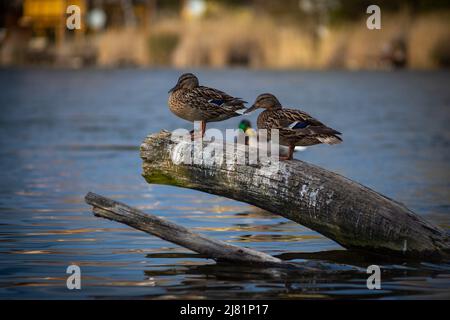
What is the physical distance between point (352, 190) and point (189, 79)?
6.99 feet

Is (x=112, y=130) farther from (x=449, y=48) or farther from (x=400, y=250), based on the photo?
(x=449, y=48)

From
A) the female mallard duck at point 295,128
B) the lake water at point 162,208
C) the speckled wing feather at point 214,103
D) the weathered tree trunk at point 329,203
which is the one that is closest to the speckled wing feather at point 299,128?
the female mallard duck at point 295,128

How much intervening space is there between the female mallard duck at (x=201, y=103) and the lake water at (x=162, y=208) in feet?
4.22

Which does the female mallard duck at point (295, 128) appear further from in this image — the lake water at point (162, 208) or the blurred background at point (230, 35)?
the blurred background at point (230, 35)

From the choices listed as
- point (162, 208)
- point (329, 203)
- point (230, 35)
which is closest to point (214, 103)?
point (329, 203)

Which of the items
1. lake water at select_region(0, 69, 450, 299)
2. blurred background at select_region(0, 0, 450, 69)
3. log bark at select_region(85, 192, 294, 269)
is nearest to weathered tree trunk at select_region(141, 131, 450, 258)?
lake water at select_region(0, 69, 450, 299)

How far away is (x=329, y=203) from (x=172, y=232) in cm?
136

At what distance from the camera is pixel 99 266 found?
32.5 feet

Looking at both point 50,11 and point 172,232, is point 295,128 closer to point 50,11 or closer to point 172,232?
point 172,232

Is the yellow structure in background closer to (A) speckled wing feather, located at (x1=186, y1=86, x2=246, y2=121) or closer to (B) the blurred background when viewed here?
(B) the blurred background

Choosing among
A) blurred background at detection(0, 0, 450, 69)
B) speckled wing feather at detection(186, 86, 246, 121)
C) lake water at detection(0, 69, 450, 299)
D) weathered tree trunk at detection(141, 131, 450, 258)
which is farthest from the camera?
blurred background at detection(0, 0, 450, 69)

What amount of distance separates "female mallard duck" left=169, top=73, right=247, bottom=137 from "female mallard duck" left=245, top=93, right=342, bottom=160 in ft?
0.90

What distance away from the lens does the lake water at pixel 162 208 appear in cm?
914

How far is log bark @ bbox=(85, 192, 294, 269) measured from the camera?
30.3 feet
